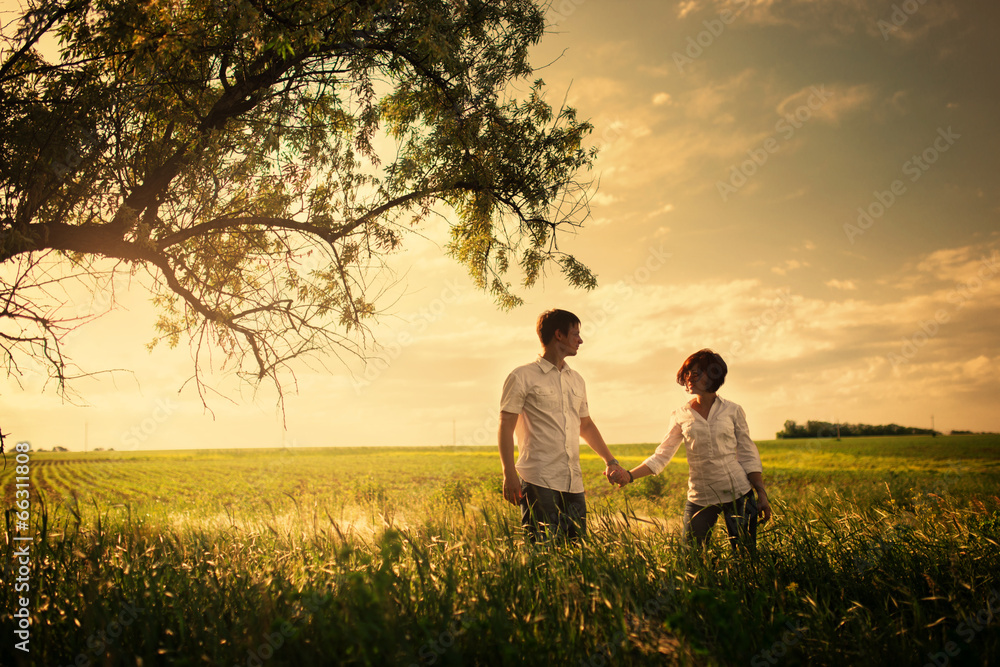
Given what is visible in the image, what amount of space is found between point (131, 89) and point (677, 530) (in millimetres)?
6741

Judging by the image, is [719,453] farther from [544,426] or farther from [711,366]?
[544,426]

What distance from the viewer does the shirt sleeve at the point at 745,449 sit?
14.1ft

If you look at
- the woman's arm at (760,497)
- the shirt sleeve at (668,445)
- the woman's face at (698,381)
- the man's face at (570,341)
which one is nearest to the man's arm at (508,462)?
the man's face at (570,341)

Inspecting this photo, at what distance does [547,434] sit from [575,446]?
0.92 feet

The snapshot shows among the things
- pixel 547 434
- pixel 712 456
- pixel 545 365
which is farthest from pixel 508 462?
pixel 712 456

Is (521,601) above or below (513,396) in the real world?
below

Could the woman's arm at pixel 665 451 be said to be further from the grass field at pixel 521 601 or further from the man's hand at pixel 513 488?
the man's hand at pixel 513 488

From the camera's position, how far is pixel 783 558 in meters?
3.59

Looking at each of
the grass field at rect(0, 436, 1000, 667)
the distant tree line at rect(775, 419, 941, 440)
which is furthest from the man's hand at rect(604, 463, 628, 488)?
the distant tree line at rect(775, 419, 941, 440)

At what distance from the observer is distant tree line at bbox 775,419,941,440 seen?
74938 millimetres

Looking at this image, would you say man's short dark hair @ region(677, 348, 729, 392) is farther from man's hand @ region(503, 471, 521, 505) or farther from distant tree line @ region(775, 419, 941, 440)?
distant tree line @ region(775, 419, 941, 440)

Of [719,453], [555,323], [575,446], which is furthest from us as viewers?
[555,323]

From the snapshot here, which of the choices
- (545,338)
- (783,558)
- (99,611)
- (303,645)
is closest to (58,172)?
(99,611)

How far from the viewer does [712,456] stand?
4227mm
